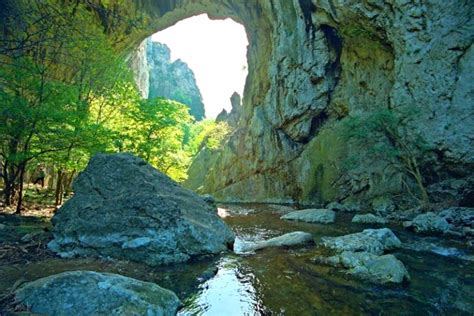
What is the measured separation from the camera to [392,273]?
7.56m

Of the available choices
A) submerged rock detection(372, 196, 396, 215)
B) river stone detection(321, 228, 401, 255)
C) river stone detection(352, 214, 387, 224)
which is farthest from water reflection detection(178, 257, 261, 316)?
submerged rock detection(372, 196, 396, 215)

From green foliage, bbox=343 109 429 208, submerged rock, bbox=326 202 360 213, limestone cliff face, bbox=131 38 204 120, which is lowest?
submerged rock, bbox=326 202 360 213

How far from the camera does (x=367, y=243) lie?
10383 millimetres

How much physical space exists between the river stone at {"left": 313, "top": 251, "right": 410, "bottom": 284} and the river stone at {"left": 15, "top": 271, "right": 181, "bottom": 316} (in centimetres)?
436

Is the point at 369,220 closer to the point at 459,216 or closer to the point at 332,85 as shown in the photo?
the point at 459,216

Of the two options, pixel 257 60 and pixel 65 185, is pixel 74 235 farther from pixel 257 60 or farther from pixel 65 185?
pixel 257 60

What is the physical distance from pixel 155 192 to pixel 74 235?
2.34 m

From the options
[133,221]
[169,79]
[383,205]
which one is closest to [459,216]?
[383,205]

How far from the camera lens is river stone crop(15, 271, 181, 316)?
16.5ft

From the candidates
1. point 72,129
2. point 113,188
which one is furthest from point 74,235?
point 72,129

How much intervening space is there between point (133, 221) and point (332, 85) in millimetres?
25963

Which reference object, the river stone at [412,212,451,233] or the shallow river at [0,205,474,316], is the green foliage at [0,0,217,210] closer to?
the shallow river at [0,205,474,316]

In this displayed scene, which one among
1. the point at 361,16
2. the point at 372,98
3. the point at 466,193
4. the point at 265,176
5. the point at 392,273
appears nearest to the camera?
the point at 392,273

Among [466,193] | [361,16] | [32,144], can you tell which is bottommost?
[466,193]
